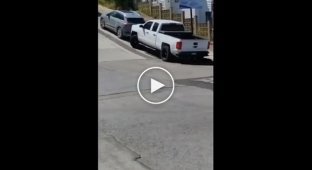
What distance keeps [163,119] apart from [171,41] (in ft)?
37.2

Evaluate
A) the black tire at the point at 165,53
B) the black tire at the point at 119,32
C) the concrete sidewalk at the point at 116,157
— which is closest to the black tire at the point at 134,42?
the black tire at the point at 119,32

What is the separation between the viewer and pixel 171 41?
20812 mm

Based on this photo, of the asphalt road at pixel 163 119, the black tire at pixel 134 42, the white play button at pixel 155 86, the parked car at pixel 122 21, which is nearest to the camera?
the asphalt road at pixel 163 119

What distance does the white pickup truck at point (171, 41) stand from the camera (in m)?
20.6

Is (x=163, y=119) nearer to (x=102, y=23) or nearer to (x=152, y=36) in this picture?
(x=152, y=36)

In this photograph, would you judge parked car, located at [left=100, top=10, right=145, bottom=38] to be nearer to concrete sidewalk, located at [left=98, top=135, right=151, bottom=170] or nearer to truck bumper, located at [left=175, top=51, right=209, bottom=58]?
truck bumper, located at [left=175, top=51, right=209, bottom=58]

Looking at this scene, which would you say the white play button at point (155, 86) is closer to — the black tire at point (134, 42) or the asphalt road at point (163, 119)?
the asphalt road at point (163, 119)

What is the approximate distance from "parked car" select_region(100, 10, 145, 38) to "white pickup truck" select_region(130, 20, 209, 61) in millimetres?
3113

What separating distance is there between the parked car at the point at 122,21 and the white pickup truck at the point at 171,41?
3.11m
